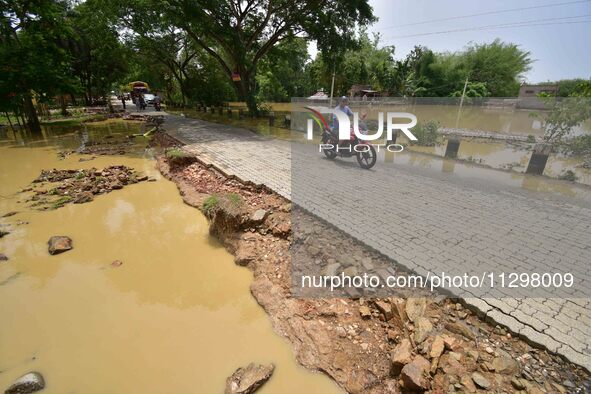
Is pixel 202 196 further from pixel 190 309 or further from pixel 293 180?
pixel 190 309

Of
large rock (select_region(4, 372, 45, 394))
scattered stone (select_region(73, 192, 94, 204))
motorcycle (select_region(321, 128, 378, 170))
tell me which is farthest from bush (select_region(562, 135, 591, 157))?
scattered stone (select_region(73, 192, 94, 204))

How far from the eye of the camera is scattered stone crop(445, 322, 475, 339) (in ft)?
8.54

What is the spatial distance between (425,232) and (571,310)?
1694 mm

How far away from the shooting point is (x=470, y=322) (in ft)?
8.91

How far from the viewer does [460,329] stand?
2645 millimetres

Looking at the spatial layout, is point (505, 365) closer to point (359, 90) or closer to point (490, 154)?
point (490, 154)

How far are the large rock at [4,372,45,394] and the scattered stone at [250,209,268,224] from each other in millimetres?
2995

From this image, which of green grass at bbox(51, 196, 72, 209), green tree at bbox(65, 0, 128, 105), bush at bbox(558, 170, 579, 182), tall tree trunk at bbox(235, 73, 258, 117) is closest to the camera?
green grass at bbox(51, 196, 72, 209)

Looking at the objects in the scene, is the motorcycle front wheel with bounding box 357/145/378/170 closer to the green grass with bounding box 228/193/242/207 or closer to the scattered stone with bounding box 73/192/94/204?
the green grass with bounding box 228/193/242/207

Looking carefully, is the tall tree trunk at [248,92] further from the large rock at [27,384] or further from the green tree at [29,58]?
the large rock at [27,384]

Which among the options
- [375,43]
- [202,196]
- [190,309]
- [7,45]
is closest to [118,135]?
[7,45]

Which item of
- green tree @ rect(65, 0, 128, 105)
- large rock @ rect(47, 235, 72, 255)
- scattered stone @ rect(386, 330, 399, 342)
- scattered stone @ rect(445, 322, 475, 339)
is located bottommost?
large rock @ rect(47, 235, 72, 255)

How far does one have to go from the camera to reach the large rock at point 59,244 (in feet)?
14.8

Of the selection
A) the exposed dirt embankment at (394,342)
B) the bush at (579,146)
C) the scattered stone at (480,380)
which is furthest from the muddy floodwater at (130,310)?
the bush at (579,146)
